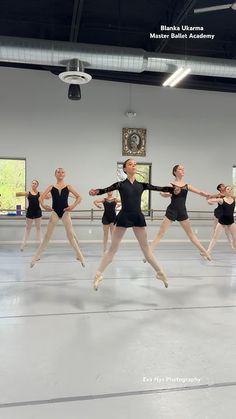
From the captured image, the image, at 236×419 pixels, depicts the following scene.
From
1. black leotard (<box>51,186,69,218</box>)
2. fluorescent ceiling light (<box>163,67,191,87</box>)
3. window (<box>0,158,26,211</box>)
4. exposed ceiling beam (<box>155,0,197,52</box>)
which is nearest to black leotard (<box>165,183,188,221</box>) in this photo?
black leotard (<box>51,186,69,218</box>)

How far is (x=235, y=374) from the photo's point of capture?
275cm

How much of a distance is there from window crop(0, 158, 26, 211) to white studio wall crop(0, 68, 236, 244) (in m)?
0.23

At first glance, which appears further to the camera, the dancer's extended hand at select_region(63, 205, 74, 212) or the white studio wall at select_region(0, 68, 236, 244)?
the white studio wall at select_region(0, 68, 236, 244)

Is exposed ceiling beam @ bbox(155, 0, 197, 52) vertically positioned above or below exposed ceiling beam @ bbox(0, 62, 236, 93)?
above

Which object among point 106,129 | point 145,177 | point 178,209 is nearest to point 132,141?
point 106,129

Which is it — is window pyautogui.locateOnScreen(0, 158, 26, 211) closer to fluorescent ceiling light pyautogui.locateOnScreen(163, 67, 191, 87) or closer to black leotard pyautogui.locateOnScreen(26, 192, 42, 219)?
black leotard pyautogui.locateOnScreen(26, 192, 42, 219)

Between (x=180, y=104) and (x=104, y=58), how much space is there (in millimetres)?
4756

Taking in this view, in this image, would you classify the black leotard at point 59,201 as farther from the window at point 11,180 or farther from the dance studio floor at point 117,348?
the window at point 11,180

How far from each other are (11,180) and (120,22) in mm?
5628

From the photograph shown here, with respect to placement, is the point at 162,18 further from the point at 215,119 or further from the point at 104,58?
the point at 215,119

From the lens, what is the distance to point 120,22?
30.7 feet

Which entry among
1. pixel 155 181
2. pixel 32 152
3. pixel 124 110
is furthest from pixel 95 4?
pixel 155 181

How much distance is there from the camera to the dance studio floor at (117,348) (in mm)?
2350

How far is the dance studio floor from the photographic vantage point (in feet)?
7.71
